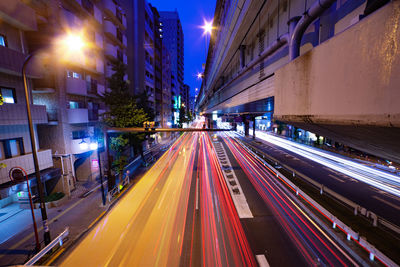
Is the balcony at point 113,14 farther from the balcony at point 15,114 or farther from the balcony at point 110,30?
the balcony at point 15,114

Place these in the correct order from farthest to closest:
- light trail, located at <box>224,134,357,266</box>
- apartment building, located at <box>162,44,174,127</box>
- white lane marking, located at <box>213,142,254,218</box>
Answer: apartment building, located at <box>162,44,174,127</box> < white lane marking, located at <box>213,142,254,218</box> < light trail, located at <box>224,134,357,266</box>

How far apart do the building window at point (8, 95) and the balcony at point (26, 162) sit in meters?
4.29

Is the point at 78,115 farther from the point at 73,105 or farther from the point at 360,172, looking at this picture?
the point at 360,172

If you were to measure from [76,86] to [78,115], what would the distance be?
3043 millimetres

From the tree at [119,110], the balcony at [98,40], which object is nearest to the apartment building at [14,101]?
the tree at [119,110]

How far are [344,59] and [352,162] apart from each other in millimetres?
23316

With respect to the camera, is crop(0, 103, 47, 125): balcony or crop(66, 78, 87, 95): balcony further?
crop(66, 78, 87, 95): balcony

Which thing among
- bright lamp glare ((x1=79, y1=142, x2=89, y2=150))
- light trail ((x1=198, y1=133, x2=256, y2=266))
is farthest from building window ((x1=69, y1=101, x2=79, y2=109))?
light trail ((x1=198, y1=133, x2=256, y2=266))

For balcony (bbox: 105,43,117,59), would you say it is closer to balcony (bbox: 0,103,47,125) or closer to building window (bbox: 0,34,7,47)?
building window (bbox: 0,34,7,47)

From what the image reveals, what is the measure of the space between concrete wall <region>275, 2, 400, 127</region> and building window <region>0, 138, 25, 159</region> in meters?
18.4

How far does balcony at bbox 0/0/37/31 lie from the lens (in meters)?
10.7

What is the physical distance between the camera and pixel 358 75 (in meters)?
2.66

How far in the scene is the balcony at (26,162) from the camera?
10.7 meters

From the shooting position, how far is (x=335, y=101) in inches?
126
